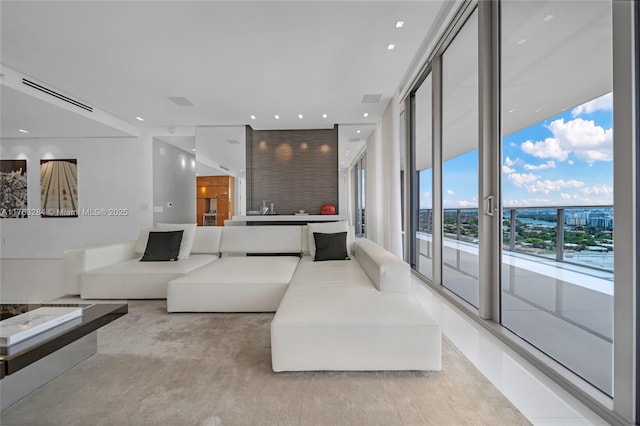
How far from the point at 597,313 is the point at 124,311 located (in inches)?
157

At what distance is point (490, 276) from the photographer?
238cm

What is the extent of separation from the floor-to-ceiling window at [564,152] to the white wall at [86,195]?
6.68m

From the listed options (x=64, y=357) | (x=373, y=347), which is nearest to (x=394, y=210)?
(x=373, y=347)

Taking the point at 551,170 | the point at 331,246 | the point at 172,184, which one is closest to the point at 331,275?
the point at 331,246

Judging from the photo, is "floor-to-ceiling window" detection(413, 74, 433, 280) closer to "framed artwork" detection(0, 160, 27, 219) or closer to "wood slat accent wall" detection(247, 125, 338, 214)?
"wood slat accent wall" detection(247, 125, 338, 214)

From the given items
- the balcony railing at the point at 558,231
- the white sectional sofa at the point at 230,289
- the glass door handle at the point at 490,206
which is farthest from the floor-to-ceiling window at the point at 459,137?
the white sectional sofa at the point at 230,289

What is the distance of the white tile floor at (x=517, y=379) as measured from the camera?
1.36 m

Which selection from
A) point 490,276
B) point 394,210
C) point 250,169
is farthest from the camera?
point 250,169

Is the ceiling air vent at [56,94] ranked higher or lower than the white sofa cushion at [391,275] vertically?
higher

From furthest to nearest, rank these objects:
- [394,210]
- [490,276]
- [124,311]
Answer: [394,210] → [490,276] → [124,311]

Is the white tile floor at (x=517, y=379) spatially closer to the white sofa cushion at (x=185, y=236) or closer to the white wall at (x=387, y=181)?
the white wall at (x=387, y=181)

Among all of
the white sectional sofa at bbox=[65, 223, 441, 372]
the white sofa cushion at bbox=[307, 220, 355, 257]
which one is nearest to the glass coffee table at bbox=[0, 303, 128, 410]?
A: the white sectional sofa at bbox=[65, 223, 441, 372]

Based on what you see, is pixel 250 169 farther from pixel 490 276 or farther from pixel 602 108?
pixel 602 108

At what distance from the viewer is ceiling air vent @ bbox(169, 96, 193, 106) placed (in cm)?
470
